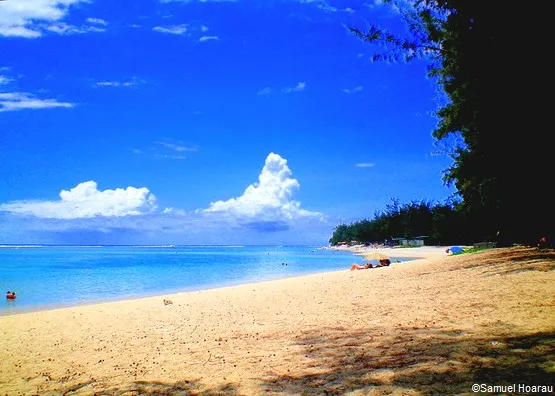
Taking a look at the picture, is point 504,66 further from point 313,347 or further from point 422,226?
point 422,226

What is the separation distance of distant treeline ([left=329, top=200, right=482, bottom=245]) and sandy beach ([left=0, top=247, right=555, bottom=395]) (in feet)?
172

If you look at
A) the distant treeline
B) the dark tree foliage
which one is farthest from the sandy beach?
the distant treeline

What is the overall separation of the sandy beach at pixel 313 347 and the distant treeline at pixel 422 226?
52.5 metres

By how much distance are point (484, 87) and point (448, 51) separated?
1.87 metres

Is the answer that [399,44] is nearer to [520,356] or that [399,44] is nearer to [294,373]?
[520,356]

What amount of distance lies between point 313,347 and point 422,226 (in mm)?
128260

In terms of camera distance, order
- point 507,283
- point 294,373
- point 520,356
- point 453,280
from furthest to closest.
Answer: point 453,280 < point 507,283 < point 294,373 < point 520,356

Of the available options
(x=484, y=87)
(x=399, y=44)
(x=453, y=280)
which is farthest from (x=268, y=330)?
(x=453, y=280)

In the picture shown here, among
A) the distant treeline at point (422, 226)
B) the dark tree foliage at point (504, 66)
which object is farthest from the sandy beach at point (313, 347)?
the distant treeline at point (422, 226)

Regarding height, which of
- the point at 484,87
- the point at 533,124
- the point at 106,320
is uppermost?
the point at 484,87

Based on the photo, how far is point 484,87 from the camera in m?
6.80

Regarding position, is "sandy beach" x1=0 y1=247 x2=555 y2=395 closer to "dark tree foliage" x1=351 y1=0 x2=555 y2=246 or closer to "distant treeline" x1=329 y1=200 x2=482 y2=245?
"dark tree foliage" x1=351 y1=0 x2=555 y2=246

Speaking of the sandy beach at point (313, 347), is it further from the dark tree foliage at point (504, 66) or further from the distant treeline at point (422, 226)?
the distant treeline at point (422, 226)

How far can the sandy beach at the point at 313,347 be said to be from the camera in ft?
16.0
